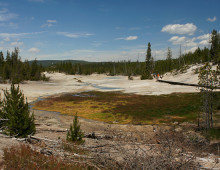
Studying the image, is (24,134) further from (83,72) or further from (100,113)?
(83,72)

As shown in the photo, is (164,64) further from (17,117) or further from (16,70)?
(17,117)

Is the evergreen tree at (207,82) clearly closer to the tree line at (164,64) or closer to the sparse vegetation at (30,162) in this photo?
the sparse vegetation at (30,162)

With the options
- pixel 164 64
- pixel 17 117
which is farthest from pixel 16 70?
pixel 164 64

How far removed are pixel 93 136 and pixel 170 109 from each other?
20318 millimetres

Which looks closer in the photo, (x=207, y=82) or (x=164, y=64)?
(x=207, y=82)

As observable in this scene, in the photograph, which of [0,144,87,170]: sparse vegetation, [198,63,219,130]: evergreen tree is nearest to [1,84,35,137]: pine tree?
[0,144,87,170]: sparse vegetation

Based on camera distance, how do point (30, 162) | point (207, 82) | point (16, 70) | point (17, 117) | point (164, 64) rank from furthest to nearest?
point (164, 64), point (16, 70), point (207, 82), point (17, 117), point (30, 162)

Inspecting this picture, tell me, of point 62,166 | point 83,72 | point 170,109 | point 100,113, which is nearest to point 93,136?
point 62,166

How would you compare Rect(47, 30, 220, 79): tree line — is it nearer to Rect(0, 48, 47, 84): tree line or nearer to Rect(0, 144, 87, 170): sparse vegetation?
Rect(0, 48, 47, 84): tree line

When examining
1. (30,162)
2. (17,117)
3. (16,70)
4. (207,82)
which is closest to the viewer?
(30,162)

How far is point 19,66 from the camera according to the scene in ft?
268

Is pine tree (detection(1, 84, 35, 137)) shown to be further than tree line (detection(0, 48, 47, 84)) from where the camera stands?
No

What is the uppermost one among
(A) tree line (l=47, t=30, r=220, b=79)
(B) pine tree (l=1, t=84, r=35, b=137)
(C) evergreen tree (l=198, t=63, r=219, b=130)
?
(A) tree line (l=47, t=30, r=220, b=79)

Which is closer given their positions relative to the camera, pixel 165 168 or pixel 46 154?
pixel 165 168
